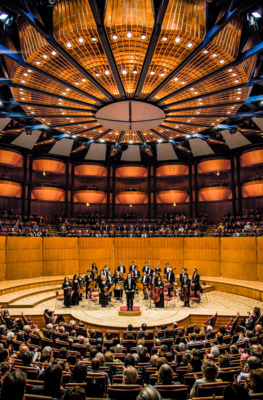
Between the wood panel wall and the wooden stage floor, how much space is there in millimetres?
3362

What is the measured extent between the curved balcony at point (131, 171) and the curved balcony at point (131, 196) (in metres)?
1.37

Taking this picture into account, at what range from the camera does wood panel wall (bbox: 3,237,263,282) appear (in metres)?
15.8

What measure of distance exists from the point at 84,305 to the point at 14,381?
10348mm

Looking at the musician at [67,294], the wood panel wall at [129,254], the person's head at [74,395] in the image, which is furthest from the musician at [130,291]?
the person's head at [74,395]

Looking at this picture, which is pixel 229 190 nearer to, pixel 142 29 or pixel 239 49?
pixel 239 49

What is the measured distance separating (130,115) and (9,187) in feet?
38.9

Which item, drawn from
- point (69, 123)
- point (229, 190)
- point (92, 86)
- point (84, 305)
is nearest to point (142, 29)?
point (92, 86)

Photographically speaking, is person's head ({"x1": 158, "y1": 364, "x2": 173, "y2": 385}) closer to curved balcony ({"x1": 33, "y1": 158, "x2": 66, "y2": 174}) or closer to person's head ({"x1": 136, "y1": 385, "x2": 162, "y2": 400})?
person's head ({"x1": 136, "y1": 385, "x2": 162, "y2": 400})

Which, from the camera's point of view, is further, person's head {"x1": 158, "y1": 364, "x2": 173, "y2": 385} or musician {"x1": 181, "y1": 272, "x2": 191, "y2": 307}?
musician {"x1": 181, "y1": 272, "x2": 191, "y2": 307}

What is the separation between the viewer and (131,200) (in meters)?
24.0

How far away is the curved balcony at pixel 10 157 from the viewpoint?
20.1 meters

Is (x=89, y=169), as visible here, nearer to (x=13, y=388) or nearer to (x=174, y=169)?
(x=174, y=169)

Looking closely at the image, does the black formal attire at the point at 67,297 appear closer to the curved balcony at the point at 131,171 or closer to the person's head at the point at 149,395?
the person's head at the point at 149,395

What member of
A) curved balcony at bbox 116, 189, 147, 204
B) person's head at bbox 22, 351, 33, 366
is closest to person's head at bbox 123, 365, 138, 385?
person's head at bbox 22, 351, 33, 366
